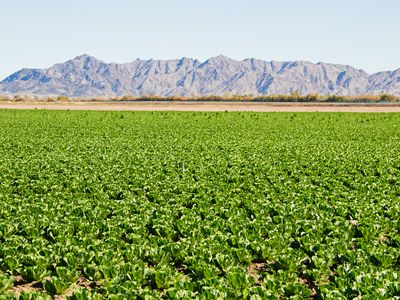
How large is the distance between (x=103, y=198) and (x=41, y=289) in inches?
260

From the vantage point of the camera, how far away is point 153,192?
16953 mm

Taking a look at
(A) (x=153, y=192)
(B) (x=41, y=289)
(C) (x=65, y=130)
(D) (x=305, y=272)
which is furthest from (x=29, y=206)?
(C) (x=65, y=130)

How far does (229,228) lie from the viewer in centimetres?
1277

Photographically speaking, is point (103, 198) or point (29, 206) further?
point (103, 198)

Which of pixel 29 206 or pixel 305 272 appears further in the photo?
pixel 29 206

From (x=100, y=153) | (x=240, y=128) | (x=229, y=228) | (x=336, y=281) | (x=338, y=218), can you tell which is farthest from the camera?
(x=240, y=128)

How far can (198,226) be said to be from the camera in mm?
12766

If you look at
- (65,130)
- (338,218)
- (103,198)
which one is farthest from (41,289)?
(65,130)

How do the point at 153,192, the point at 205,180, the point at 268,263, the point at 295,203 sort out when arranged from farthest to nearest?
1. the point at 205,180
2. the point at 153,192
3. the point at 295,203
4. the point at 268,263

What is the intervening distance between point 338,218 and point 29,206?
28.5 feet

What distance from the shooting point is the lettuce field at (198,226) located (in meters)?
9.27

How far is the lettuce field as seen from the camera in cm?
927

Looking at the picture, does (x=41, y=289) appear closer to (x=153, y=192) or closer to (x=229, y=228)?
(x=229, y=228)

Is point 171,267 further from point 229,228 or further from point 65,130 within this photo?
point 65,130
